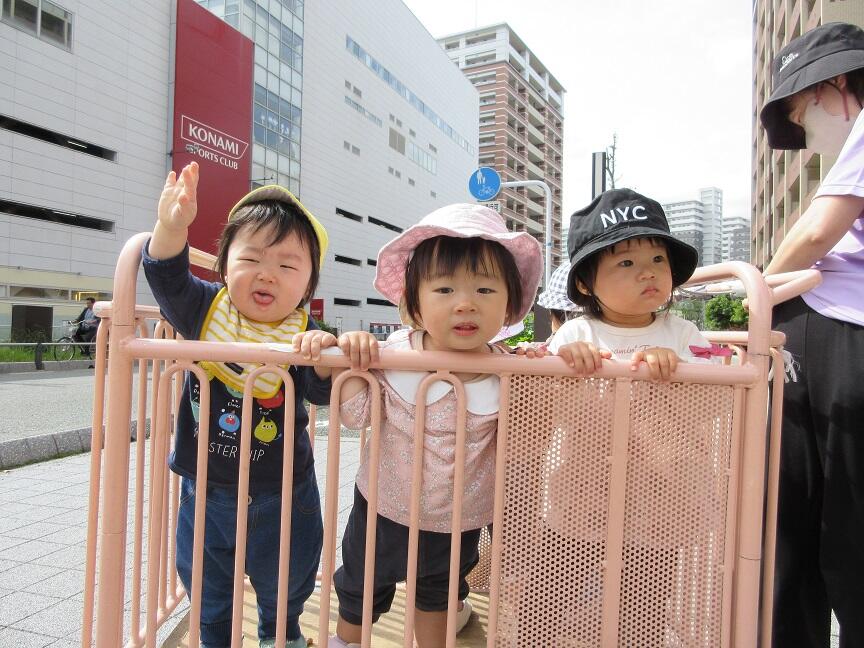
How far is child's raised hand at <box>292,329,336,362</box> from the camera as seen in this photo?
1501 mm

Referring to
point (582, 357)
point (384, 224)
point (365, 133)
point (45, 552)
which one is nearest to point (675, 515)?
point (582, 357)

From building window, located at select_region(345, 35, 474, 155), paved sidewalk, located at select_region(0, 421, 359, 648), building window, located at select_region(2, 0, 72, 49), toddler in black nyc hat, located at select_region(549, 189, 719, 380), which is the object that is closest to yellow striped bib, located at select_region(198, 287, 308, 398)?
toddler in black nyc hat, located at select_region(549, 189, 719, 380)

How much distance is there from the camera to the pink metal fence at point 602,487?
4.85ft

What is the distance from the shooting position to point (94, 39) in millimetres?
23234

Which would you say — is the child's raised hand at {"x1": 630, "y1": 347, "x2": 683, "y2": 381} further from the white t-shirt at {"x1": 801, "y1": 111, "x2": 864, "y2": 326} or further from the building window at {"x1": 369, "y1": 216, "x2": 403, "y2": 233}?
the building window at {"x1": 369, "y1": 216, "x2": 403, "y2": 233}

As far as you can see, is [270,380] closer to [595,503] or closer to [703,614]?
[595,503]

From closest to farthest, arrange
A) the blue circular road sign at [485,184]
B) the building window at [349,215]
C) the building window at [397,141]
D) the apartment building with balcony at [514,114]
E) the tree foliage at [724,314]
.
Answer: the blue circular road sign at [485,184] < the tree foliage at [724,314] < the building window at [349,215] < the building window at [397,141] < the apartment building with balcony at [514,114]

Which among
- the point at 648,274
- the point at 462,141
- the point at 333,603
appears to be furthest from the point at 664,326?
the point at 462,141

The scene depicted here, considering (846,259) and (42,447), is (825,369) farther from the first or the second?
(42,447)

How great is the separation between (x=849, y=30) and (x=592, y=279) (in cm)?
108

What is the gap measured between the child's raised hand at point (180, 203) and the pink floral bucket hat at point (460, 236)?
0.55 meters

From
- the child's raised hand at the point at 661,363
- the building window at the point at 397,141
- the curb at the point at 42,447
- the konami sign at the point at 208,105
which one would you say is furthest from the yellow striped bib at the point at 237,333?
the building window at the point at 397,141

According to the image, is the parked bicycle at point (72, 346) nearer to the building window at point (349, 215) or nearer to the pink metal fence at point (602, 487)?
the pink metal fence at point (602, 487)

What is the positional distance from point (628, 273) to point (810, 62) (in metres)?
0.85
